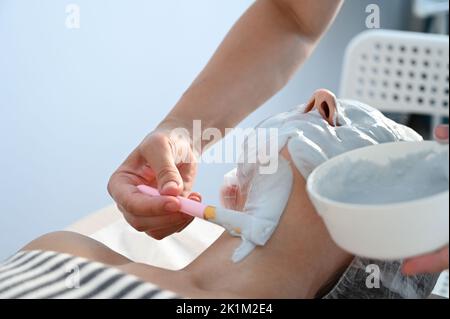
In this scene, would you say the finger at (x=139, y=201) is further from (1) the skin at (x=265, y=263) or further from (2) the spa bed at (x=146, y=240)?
(2) the spa bed at (x=146, y=240)

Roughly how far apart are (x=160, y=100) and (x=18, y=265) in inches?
42.2

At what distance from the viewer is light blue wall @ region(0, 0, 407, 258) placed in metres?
1.48

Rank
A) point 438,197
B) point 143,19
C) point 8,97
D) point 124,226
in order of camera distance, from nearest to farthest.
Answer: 1. point 438,197
2. point 124,226
3. point 8,97
4. point 143,19

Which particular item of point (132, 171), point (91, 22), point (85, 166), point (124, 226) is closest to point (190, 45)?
point (91, 22)

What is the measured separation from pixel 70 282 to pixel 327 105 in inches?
17.1

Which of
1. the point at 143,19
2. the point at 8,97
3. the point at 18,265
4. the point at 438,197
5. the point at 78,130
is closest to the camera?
the point at 438,197

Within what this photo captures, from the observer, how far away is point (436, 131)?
66cm

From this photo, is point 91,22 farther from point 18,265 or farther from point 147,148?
point 18,265

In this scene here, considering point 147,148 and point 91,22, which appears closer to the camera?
point 147,148

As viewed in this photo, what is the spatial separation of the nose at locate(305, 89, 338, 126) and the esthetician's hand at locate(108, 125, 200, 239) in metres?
0.22

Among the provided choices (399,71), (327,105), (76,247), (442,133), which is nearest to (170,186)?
(76,247)

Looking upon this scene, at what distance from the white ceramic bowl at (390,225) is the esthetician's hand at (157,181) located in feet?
1.07

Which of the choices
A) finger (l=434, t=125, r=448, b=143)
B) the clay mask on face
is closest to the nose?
the clay mask on face

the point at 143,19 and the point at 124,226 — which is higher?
the point at 143,19
